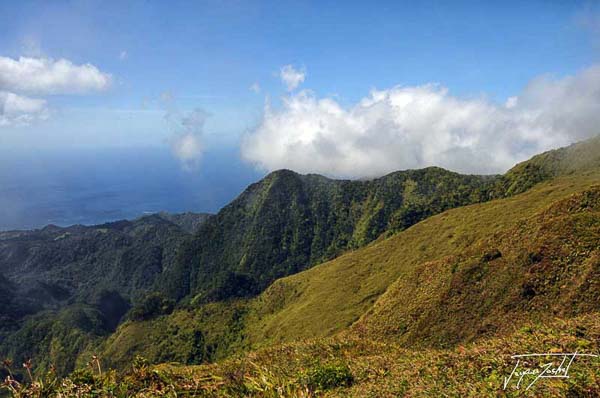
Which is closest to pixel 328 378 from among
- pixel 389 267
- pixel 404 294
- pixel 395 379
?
pixel 395 379

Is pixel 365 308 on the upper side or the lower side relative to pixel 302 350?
lower

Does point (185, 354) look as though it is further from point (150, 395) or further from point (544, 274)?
point (150, 395)

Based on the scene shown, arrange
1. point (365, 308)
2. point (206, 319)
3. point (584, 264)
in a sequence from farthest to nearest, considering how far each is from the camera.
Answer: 1. point (206, 319)
2. point (365, 308)
3. point (584, 264)

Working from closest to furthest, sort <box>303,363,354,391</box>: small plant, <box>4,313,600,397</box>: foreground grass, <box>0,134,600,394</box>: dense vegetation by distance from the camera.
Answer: <box>4,313,600,397</box>: foreground grass, <box>303,363,354,391</box>: small plant, <box>0,134,600,394</box>: dense vegetation

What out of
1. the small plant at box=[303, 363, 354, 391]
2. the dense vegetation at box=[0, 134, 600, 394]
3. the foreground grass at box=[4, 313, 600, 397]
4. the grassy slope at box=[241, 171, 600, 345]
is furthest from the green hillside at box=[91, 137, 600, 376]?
the small plant at box=[303, 363, 354, 391]

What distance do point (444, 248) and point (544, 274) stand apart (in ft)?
126

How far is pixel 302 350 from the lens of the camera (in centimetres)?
1641

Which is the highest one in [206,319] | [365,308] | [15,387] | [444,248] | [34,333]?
[15,387]

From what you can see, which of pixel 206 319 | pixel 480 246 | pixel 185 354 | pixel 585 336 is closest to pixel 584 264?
pixel 480 246

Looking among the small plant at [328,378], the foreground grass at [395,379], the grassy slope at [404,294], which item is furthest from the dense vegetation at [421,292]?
the foreground grass at [395,379]

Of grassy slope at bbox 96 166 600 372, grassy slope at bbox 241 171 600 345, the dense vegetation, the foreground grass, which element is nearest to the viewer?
the foreground grass

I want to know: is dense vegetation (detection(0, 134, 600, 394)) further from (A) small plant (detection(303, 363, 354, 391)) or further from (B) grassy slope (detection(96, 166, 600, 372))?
(B) grassy slope (detection(96, 166, 600, 372))

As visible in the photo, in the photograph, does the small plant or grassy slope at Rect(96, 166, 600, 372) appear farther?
grassy slope at Rect(96, 166, 600, 372)

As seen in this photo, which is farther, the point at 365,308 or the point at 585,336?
the point at 365,308
